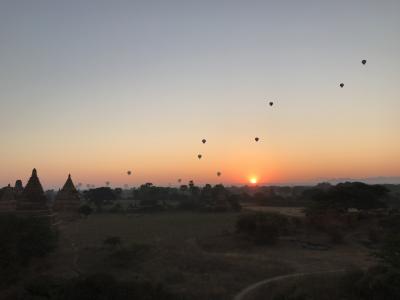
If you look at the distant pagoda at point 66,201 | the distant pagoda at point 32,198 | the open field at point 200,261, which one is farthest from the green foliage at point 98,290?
the distant pagoda at point 66,201

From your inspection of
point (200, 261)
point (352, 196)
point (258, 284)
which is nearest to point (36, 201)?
point (200, 261)

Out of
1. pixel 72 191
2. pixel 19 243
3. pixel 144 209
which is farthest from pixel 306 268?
pixel 144 209

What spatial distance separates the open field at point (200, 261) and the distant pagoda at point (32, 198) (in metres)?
3.09

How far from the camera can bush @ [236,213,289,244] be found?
31.2 metres

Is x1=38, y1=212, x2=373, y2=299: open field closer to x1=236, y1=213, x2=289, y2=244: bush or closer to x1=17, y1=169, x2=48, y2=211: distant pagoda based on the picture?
x1=236, y1=213, x2=289, y2=244: bush

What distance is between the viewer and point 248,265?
22.3m

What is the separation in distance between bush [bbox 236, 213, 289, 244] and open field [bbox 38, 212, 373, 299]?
2.78ft

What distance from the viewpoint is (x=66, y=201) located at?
118 feet

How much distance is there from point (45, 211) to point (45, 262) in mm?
5386

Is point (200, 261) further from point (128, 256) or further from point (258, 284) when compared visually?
point (258, 284)

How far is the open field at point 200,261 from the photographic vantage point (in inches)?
773

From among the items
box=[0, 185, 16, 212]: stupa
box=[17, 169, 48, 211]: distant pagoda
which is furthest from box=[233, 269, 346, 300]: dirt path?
box=[0, 185, 16, 212]: stupa

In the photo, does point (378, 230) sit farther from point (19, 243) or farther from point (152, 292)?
point (19, 243)

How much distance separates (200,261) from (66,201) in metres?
17.1
